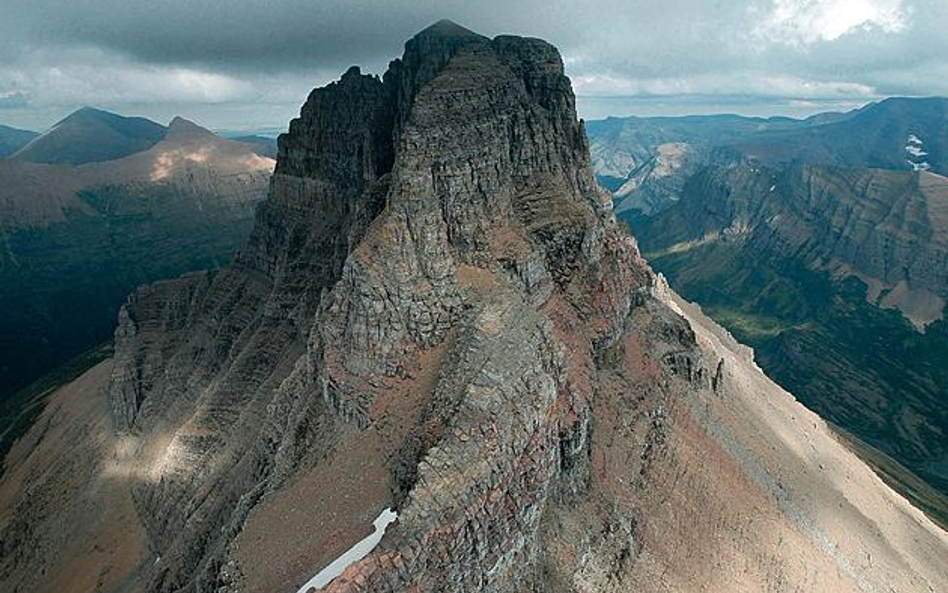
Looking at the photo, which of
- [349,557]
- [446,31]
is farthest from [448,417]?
[446,31]

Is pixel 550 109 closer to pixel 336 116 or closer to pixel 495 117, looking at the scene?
pixel 495 117

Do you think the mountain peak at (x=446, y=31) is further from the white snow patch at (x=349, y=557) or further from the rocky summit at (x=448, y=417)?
the white snow patch at (x=349, y=557)

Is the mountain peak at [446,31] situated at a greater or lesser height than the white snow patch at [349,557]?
greater

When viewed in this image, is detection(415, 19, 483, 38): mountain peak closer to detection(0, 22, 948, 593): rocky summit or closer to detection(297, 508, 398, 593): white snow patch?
detection(0, 22, 948, 593): rocky summit

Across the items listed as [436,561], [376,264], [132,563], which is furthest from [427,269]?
[132,563]

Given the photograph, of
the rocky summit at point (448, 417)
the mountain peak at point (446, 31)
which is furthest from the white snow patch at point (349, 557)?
the mountain peak at point (446, 31)

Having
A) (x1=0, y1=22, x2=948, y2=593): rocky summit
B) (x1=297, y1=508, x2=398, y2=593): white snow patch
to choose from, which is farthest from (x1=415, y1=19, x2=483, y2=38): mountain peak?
(x1=297, y1=508, x2=398, y2=593): white snow patch

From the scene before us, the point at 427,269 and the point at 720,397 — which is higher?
the point at 427,269

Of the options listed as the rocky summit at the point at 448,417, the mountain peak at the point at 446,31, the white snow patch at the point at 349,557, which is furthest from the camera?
the mountain peak at the point at 446,31
